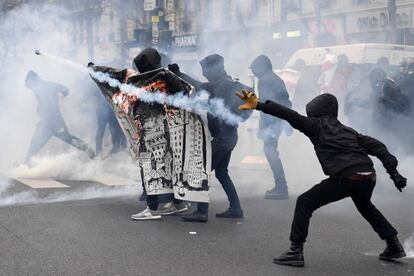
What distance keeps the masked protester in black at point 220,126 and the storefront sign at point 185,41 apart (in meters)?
8.62

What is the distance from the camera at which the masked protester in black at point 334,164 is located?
13.6 ft

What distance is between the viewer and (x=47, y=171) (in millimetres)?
8445

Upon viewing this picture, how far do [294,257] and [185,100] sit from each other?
181cm

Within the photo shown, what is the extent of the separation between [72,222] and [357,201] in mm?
2539

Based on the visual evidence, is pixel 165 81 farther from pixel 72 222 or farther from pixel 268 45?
pixel 268 45

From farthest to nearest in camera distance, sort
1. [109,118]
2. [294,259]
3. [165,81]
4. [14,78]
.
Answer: [14,78]
[109,118]
[165,81]
[294,259]

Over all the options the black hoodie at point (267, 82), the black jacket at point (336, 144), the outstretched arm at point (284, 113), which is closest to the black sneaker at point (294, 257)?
the black jacket at point (336, 144)

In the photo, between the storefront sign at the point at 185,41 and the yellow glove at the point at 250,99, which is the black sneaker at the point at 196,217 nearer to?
the yellow glove at the point at 250,99

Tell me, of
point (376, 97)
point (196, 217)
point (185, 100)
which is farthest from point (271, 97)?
point (196, 217)

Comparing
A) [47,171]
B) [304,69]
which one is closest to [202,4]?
[304,69]

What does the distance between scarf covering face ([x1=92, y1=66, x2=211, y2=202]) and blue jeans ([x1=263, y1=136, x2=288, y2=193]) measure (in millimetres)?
1667

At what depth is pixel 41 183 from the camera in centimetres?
781

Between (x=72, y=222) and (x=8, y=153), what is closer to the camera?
(x=72, y=222)

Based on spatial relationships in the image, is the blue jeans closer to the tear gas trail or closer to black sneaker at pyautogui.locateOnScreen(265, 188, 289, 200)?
black sneaker at pyautogui.locateOnScreen(265, 188, 289, 200)
